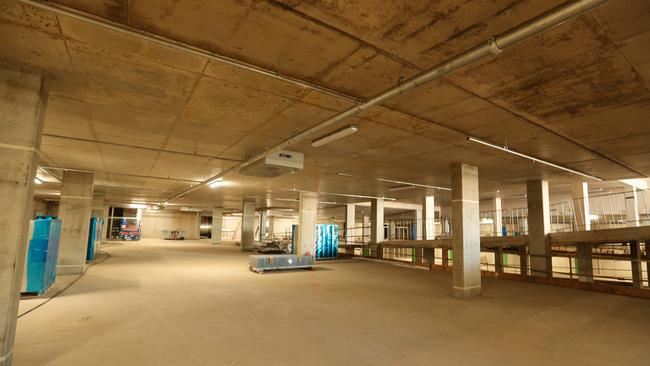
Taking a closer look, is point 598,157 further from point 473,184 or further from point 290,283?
point 290,283

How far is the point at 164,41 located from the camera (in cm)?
396

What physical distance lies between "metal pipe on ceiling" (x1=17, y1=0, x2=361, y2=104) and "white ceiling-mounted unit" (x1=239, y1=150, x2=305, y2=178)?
3.79 meters

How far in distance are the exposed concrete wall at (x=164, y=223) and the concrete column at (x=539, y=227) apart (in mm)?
40660

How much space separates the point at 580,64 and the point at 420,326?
5.19 meters

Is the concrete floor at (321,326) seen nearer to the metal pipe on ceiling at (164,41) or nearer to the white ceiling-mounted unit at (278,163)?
the white ceiling-mounted unit at (278,163)

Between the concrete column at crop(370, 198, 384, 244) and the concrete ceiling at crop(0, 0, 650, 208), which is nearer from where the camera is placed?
the concrete ceiling at crop(0, 0, 650, 208)

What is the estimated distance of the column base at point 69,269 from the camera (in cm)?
1210

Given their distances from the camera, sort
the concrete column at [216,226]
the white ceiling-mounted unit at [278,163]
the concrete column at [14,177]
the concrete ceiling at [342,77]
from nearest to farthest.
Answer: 1. the concrete ceiling at [342,77]
2. the concrete column at [14,177]
3. the white ceiling-mounted unit at [278,163]
4. the concrete column at [216,226]

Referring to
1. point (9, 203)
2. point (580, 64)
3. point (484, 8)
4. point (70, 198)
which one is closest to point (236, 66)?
point (484, 8)

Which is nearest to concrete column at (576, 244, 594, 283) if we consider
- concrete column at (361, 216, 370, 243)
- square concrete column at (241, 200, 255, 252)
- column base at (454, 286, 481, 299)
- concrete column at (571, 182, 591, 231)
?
concrete column at (571, 182, 591, 231)

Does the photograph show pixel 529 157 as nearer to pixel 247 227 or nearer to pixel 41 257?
pixel 41 257

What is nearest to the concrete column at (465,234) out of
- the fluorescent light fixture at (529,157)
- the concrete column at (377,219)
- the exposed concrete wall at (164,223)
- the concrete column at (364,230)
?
the fluorescent light fixture at (529,157)

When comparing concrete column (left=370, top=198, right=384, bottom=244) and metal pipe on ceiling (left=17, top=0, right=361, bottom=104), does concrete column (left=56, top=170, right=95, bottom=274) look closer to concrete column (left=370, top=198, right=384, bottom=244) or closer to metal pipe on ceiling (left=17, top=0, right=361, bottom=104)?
metal pipe on ceiling (left=17, top=0, right=361, bottom=104)

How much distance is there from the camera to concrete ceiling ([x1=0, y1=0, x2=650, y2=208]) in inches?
143
